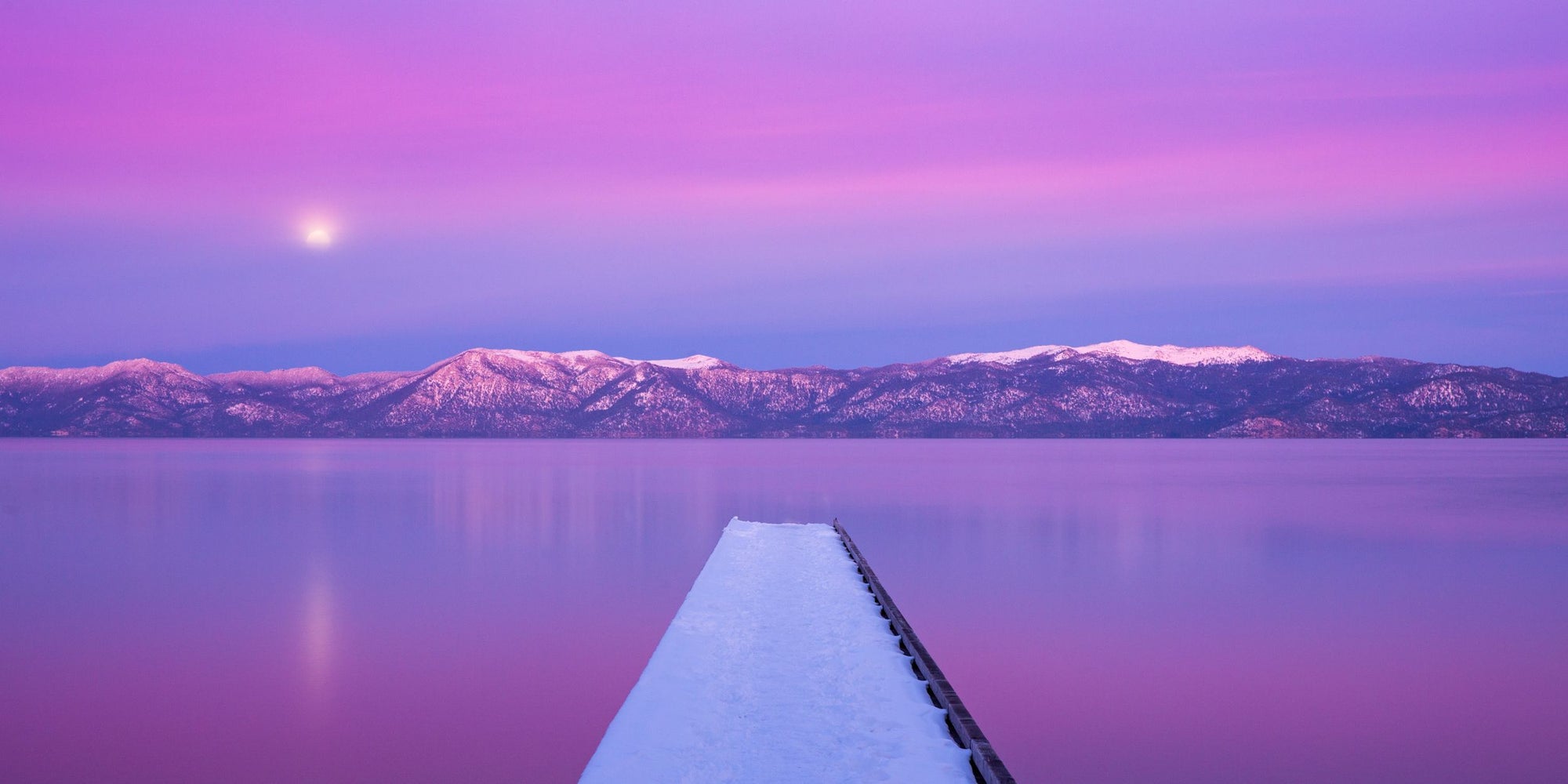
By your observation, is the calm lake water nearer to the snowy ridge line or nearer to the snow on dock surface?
the snowy ridge line

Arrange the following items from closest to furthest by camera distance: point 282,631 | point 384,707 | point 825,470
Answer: point 384,707
point 282,631
point 825,470

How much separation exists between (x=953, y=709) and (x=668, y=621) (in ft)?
31.0

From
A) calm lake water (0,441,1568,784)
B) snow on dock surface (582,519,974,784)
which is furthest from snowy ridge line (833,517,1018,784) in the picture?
calm lake water (0,441,1568,784)

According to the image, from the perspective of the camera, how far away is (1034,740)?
12.3m

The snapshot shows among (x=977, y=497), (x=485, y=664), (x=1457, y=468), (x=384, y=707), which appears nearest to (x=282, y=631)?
(x=485, y=664)

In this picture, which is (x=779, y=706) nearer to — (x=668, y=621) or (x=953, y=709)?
(x=953, y=709)

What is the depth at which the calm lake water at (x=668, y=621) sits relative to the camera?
11836 mm

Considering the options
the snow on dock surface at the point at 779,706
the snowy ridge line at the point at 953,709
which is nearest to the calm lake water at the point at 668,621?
the snowy ridge line at the point at 953,709

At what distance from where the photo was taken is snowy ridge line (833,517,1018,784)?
9.02 metres

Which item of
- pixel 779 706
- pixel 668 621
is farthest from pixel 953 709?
pixel 668 621

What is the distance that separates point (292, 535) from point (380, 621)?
58.0ft

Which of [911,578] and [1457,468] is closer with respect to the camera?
[911,578]

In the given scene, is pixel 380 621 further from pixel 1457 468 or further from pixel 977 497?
pixel 1457 468

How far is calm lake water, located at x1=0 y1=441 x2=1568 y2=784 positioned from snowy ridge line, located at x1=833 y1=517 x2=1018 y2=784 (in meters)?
1.04
